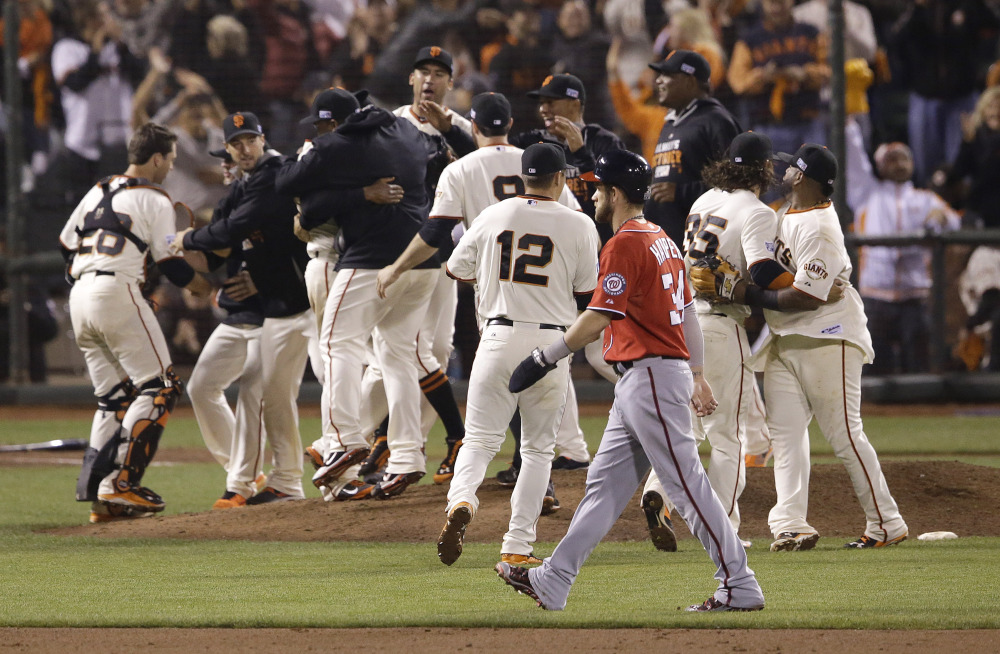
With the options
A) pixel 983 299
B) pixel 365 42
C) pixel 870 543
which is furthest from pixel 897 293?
pixel 870 543

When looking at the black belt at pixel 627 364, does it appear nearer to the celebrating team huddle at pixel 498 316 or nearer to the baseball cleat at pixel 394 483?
the celebrating team huddle at pixel 498 316

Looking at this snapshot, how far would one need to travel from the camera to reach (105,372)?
26.1ft

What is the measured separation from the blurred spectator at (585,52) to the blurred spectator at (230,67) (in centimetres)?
346

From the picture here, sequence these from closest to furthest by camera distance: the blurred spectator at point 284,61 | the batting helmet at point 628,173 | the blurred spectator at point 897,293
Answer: the batting helmet at point 628,173 → the blurred spectator at point 897,293 → the blurred spectator at point 284,61

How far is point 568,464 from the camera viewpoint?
7.71 metres

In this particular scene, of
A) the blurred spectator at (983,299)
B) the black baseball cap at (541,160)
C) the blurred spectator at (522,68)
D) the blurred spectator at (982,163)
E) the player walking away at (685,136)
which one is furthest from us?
the blurred spectator at (522,68)

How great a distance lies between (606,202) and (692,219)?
1326 millimetres

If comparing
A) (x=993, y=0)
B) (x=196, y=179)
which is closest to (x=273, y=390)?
(x=196, y=179)

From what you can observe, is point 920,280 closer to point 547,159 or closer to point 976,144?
point 976,144

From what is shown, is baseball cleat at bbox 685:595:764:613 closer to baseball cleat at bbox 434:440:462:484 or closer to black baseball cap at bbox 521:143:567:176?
black baseball cap at bbox 521:143:567:176

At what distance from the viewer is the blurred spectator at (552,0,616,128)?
1409 centimetres

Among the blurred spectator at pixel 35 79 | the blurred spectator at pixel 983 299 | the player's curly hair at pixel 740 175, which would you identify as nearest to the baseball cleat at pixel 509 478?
the player's curly hair at pixel 740 175

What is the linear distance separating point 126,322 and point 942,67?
975 centimetres

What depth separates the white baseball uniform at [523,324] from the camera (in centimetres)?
572
